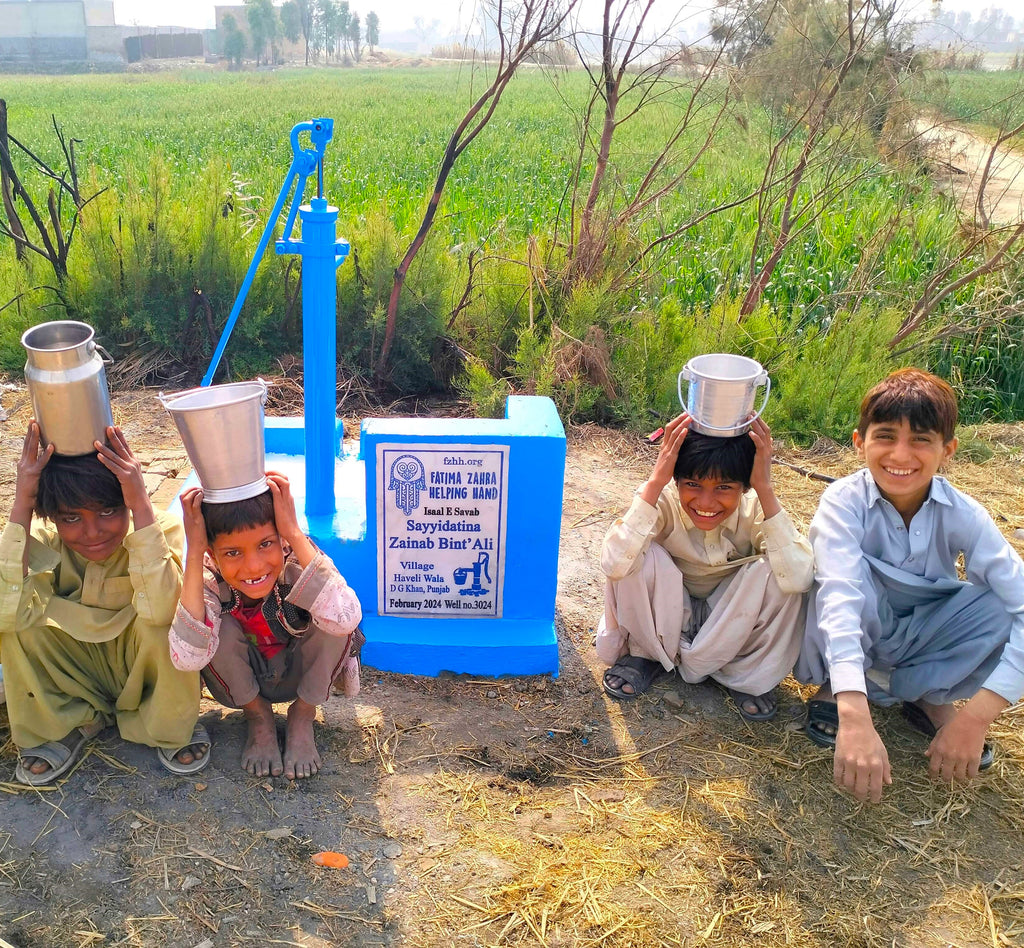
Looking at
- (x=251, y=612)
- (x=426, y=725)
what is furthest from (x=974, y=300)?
(x=251, y=612)

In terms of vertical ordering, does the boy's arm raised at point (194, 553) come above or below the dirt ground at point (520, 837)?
above

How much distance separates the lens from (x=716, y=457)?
2594 millimetres

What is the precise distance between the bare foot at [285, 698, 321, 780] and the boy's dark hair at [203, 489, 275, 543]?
1.94 feet

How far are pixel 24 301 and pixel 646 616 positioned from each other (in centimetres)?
479

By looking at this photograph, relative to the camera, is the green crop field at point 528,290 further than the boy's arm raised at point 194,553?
Yes

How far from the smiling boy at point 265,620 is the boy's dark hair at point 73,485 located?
0.21 metres

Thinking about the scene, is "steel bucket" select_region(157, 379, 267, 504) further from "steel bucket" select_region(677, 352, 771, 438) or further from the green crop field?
A: the green crop field

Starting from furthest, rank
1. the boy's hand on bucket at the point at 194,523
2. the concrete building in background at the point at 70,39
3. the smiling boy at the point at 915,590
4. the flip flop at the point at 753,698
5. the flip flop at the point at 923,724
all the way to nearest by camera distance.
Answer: the concrete building in background at the point at 70,39
the flip flop at the point at 753,698
the flip flop at the point at 923,724
the smiling boy at the point at 915,590
the boy's hand on bucket at the point at 194,523

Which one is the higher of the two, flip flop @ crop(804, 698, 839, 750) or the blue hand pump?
the blue hand pump

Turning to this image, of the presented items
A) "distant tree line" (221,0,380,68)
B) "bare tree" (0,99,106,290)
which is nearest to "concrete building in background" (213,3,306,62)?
"distant tree line" (221,0,380,68)

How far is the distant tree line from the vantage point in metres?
80.1

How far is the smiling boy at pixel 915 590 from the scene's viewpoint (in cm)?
241

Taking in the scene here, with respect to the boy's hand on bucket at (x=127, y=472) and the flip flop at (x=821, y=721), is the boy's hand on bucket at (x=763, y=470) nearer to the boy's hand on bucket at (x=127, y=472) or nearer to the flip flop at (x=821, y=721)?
the flip flop at (x=821, y=721)

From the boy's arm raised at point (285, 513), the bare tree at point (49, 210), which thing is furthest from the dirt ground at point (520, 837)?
the bare tree at point (49, 210)
